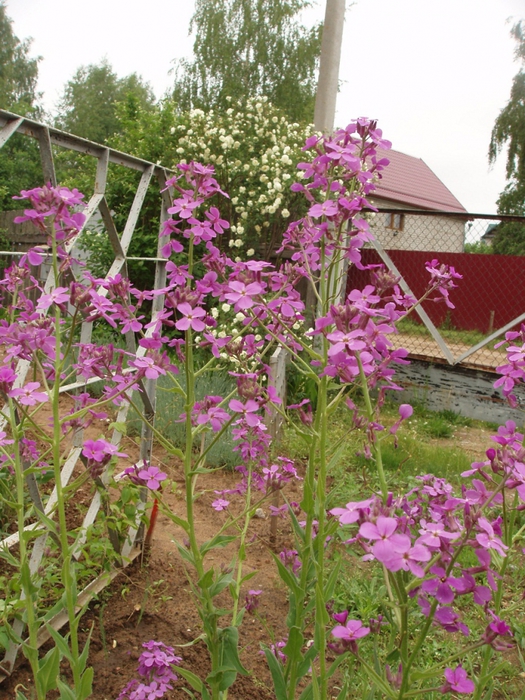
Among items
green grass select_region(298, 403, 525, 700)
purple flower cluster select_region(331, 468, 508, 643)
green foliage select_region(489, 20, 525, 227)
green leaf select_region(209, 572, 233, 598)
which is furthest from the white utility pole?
green foliage select_region(489, 20, 525, 227)

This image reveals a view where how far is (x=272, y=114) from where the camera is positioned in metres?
7.45

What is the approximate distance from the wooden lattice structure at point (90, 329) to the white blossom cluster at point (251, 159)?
3538 mm

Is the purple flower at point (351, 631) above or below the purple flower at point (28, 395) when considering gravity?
below

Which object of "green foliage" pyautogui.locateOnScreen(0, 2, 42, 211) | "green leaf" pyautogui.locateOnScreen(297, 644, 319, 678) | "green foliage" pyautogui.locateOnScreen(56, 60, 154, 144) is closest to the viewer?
"green leaf" pyautogui.locateOnScreen(297, 644, 319, 678)

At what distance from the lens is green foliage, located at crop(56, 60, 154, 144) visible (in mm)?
32031

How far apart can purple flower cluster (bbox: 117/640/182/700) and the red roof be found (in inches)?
744

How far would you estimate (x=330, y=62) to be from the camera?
6258 millimetres

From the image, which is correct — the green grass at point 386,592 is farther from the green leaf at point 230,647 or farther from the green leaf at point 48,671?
the green leaf at point 48,671

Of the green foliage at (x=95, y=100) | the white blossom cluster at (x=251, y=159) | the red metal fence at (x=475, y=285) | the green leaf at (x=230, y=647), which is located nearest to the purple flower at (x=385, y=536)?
the green leaf at (x=230, y=647)

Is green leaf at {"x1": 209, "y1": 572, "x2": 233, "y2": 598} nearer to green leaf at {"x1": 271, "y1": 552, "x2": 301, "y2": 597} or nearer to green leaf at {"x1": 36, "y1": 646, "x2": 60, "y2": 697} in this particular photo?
green leaf at {"x1": 271, "y1": 552, "x2": 301, "y2": 597}

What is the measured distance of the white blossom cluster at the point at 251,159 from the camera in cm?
625

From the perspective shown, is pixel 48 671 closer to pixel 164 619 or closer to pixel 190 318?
pixel 190 318

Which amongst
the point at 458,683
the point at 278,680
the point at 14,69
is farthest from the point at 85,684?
the point at 14,69

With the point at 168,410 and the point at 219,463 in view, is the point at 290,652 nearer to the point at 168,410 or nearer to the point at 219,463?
the point at 219,463
